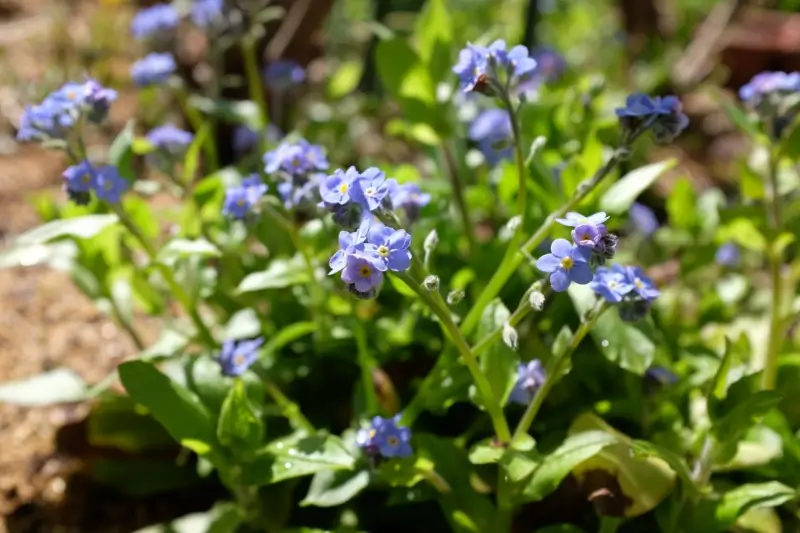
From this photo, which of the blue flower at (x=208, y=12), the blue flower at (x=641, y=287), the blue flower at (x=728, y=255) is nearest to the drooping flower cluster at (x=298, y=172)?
the blue flower at (x=641, y=287)

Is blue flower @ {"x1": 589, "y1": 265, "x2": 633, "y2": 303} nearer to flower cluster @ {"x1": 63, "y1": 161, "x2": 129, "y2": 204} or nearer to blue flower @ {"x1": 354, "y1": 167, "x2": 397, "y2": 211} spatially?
blue flower @ {"x1": 354, "y1": 167, "x2": 397, "y2": 211}

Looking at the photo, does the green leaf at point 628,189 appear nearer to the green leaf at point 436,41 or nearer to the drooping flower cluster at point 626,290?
the drooping flower cluster at point 626,290

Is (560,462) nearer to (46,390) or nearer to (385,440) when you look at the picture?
(385,440)

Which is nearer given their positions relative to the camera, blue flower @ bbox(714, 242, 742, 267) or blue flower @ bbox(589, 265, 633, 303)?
blue flower @ bbox(589, 265, 633, 303)

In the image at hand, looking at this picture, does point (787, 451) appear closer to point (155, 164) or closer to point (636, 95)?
point (636, 95)

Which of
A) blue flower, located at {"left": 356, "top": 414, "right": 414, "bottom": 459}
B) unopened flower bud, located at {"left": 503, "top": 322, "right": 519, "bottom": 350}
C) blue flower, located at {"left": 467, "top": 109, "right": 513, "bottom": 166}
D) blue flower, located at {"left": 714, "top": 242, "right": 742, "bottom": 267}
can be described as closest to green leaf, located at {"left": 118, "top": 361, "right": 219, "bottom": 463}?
blue flower, located at {"left": 356, "top": 414, "right": 414, "bottom": 459}
